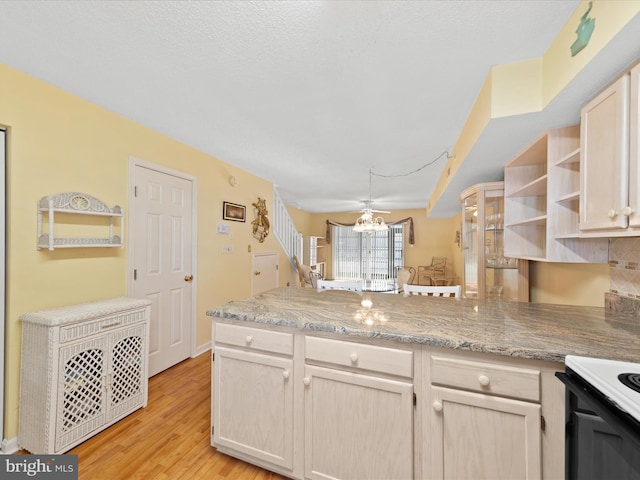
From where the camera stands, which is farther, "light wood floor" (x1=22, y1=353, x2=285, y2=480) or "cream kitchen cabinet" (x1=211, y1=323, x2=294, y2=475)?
"light wood floor" (x1=22, y1=353, x2=285, y2=480)

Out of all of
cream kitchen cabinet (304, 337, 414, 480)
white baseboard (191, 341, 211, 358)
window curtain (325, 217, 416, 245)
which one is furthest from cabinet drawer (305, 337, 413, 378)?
window curtain (325, 217, 416, 245)

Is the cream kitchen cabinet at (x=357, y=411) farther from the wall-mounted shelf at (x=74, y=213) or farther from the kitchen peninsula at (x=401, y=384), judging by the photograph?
the wall-mounted shelf at (x=74, y=213)

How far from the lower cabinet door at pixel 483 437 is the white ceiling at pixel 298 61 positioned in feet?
4.72

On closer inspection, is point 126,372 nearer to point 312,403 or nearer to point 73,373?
point 73,373

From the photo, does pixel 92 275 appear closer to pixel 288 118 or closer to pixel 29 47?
pixel 29 47

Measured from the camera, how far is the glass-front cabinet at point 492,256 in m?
2.49

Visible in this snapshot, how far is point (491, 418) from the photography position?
3.49 ft

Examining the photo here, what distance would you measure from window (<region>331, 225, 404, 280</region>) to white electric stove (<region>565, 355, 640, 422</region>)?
7179 millimetres

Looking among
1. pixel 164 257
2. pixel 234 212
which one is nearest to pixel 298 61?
pixel 164 257

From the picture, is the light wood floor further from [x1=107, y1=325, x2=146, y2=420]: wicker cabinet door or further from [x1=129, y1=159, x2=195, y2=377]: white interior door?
[x1=129, y1=159, x2=195, y2=377]: white interior door

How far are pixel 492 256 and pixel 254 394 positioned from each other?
8.15 feet

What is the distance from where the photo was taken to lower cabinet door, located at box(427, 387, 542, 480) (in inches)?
40.0

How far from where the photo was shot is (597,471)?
0.83 m

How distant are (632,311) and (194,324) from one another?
11.7 feet
